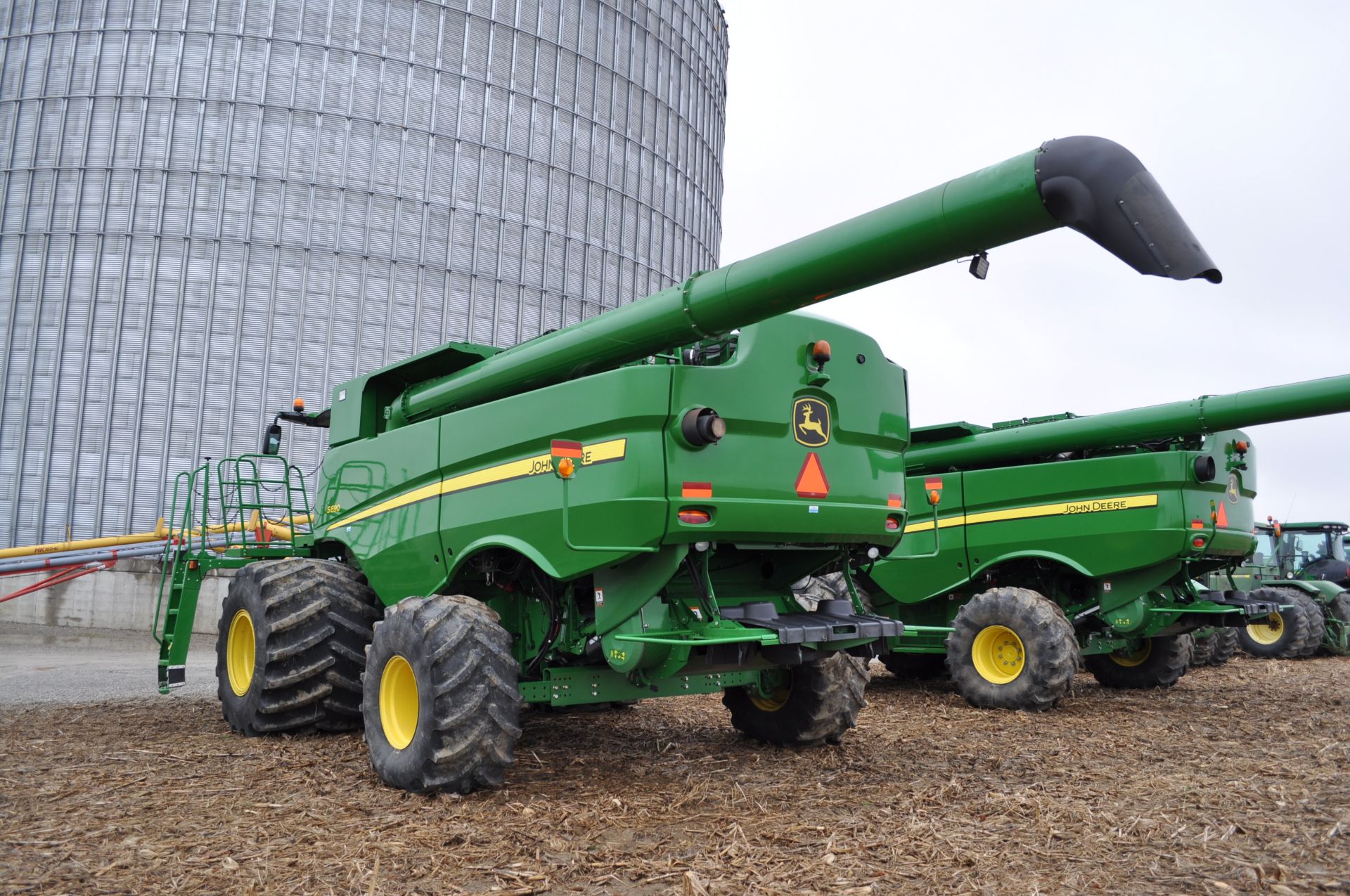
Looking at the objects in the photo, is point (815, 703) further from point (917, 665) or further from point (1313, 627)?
point (1313, 627)

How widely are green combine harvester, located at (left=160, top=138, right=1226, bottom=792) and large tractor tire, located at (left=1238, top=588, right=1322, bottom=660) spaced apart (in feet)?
38.4

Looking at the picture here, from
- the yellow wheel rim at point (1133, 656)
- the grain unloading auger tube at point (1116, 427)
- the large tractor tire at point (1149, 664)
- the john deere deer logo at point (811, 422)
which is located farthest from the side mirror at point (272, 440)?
the yellow wheel rim at point (1133, 656)

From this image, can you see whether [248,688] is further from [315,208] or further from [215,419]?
[315,208]

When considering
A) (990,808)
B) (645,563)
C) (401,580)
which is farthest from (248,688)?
(990,808)

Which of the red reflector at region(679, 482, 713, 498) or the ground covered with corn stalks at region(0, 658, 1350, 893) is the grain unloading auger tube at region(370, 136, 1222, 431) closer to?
the red reflector at region(679, 482, 713, 498)

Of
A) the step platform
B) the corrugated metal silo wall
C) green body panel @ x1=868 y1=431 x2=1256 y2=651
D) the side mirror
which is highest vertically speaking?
the corrugated metal silo wall

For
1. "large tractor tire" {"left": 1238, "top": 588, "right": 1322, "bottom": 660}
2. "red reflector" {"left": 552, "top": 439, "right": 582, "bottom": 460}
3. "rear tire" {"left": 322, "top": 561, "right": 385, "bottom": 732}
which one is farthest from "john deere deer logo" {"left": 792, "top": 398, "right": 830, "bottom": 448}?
"large tractor tire" {"left": 1238, "top": 588, "right": 1322, "bottom": 660}

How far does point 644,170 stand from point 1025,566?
19.5 m

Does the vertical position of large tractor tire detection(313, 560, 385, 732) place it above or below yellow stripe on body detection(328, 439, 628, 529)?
below

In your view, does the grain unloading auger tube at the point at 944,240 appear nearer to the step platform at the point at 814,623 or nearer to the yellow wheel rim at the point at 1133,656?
the step platform at the point at 814,623

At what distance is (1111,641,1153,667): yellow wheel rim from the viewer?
1063cm

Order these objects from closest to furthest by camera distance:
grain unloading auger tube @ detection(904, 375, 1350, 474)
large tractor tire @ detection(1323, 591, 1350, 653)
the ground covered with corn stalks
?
1. the ground covered with corn stalks
2. grain unloading auger tube @ detection(904, 375, 1350, 474)
3. large tractor tire @ detection(1323, 591, 1350, 653)

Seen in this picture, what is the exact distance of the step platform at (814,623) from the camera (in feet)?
17.6

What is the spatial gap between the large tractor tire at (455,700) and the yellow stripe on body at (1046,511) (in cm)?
509
